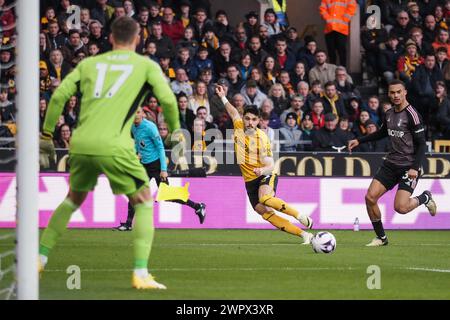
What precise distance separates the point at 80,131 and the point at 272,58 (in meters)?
12.7

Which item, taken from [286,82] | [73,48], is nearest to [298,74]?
[286,82]

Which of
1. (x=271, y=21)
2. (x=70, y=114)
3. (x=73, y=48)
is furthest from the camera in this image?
(x=271, y=21)

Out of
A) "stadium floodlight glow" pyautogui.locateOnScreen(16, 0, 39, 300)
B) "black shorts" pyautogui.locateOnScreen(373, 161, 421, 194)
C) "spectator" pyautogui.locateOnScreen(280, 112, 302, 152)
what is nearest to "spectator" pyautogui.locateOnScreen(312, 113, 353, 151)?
"spectator" pyautogui.locateOnScreen(280, 112, 302, 152)

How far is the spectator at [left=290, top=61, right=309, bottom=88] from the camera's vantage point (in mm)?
22031

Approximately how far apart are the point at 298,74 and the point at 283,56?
60cm

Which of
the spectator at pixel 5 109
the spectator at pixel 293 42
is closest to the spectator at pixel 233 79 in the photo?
the spectator at pixel 293 42

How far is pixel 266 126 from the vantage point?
66.7ft

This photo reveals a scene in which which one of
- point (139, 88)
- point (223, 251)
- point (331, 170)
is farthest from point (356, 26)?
point (139, 88)

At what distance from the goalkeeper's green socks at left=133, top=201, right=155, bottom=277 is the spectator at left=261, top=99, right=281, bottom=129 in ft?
36.5

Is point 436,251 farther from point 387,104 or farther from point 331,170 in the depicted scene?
point 387,104

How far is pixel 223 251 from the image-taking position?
1421cm

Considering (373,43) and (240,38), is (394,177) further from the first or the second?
(373,43)

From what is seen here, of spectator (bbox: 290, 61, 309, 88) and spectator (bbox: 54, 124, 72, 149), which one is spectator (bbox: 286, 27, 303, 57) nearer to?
spectator (bbox: 290, 61, 309, 88)

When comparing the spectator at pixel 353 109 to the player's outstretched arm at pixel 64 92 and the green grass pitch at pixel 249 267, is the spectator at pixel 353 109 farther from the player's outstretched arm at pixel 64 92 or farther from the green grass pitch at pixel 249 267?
the player's outstretched arm at pixel 64 92
